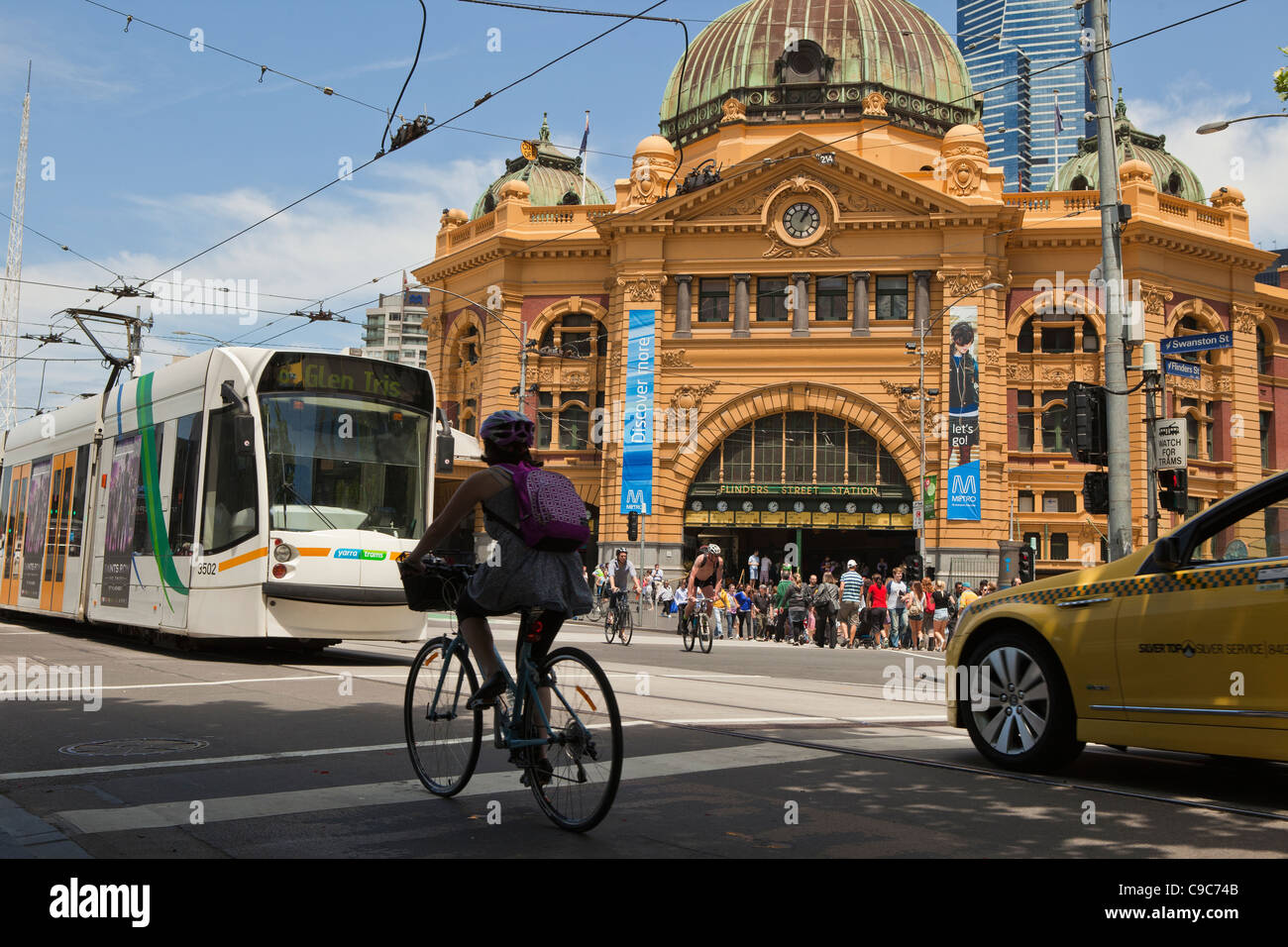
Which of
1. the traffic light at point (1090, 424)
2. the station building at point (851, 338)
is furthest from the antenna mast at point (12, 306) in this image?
the traffic light at point (1090, 424)

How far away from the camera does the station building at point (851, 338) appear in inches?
1661

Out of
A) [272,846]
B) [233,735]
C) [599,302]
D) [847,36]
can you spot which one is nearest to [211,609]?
[233,735]

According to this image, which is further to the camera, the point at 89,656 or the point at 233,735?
the point at 89,656

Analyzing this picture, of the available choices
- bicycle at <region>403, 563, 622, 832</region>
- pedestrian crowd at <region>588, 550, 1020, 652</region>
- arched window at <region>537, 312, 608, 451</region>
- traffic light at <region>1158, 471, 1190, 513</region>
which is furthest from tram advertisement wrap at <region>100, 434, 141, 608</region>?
arched window at <region>537, 312, 608, 451</region>

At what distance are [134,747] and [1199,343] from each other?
14277 mm

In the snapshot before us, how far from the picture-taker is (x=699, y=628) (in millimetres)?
20672

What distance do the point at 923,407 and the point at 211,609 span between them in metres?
30.1

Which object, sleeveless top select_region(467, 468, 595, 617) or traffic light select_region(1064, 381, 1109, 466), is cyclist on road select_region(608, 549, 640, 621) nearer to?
traffic light select_region(1064, 381, 1109, 466)

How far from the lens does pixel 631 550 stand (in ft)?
142

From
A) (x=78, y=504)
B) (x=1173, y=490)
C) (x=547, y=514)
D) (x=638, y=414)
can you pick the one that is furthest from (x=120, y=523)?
(x=638, y=414)

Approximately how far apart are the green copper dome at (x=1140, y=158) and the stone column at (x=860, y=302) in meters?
13.0

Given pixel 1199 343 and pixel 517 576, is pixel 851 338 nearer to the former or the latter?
pixel 1199 343

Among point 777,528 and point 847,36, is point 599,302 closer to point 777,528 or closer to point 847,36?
point 777,528
